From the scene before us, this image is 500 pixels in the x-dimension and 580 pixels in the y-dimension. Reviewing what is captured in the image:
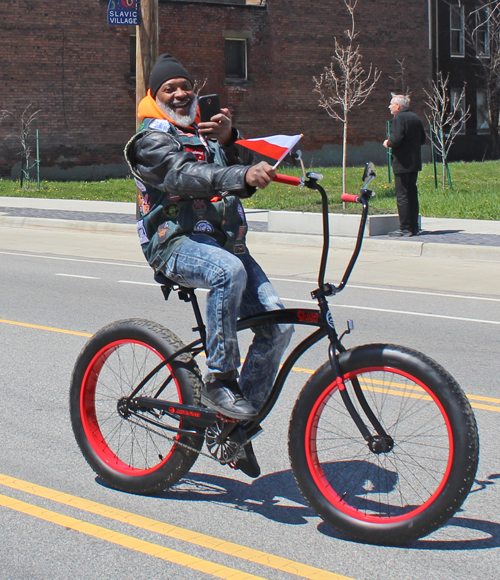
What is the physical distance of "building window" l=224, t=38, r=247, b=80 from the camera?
1331 inches

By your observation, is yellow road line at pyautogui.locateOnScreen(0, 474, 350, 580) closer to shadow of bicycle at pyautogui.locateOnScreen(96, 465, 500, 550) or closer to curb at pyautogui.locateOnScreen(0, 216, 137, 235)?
shadow of bicycle at pyautogui.locateOnScreen(96, 465, 500, 550)

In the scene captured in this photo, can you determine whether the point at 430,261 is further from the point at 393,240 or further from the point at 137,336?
the point at 137,336

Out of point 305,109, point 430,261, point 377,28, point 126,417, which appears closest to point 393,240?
point 430,261

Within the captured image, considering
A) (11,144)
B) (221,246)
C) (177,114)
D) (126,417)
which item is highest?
(11,144)

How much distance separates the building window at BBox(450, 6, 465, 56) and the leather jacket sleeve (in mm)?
37144

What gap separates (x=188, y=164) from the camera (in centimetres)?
374

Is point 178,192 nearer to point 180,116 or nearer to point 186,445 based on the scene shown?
point 180,116

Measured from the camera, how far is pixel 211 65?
109 feet

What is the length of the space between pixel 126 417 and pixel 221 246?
39.2 inches

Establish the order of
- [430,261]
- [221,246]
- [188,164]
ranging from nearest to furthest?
1. [188,164]
2. [221,246]
3. [430,261]

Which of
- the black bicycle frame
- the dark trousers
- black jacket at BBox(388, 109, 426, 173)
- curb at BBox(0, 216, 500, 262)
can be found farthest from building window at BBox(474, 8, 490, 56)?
the black bicycle frame

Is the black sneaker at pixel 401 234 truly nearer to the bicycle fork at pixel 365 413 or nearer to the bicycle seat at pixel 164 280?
the bicycle seat at pixel 164 280

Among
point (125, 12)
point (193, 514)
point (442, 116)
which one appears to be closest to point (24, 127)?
point (442, 116)

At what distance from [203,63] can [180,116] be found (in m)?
30.1
